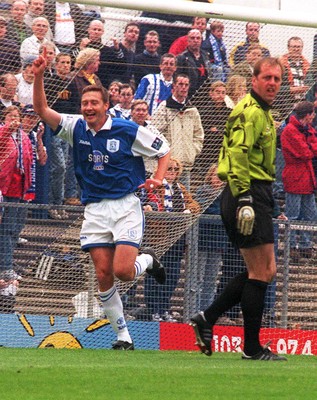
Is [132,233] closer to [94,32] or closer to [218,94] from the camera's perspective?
[94,32]

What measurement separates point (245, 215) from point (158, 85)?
167 inches

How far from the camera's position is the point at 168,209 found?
12.1 meters

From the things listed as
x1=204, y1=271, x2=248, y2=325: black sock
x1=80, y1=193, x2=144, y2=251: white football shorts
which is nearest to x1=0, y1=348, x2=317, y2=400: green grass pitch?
x1=204, y1=271, x2=248, y2=325: black sock

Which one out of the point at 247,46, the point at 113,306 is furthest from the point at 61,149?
the point at 113,306

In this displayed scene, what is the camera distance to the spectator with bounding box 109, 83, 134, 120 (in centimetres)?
1210

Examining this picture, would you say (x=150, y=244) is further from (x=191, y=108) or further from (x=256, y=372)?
(x=256, y=372)

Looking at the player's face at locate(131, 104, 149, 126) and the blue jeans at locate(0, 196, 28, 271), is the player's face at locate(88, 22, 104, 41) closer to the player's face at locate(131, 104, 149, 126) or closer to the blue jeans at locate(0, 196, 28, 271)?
the player's face at locate(131, 104, 149, 126)

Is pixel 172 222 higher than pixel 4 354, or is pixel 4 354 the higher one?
pixel 172 222

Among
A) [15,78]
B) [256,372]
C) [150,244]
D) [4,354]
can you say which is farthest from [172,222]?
[256,372]

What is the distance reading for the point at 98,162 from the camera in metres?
9.64

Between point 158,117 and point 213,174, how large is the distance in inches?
33.9

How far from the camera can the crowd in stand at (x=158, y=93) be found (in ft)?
38.1

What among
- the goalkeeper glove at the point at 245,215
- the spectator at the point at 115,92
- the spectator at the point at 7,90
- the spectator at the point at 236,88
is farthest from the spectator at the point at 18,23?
the goalkeeper glove at the point at 245,215

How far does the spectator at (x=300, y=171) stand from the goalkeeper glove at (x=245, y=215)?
4383 mm
